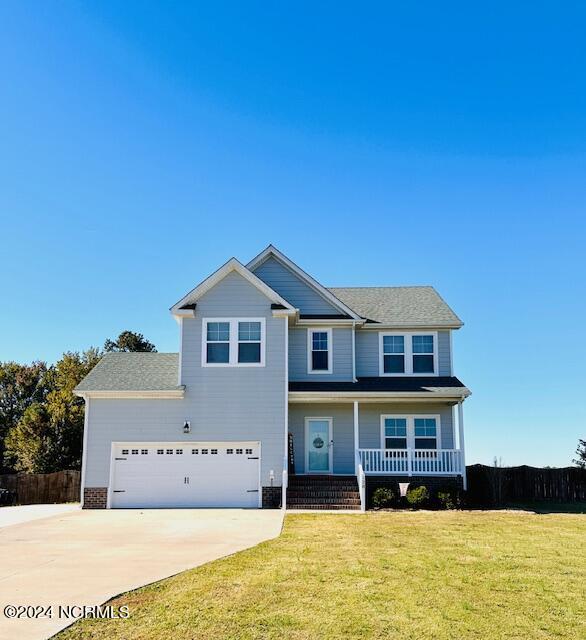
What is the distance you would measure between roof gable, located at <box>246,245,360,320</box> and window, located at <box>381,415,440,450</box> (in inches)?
162

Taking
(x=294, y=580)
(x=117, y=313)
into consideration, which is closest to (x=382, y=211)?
(x=294, y=580)

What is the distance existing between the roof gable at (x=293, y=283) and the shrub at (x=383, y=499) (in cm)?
663

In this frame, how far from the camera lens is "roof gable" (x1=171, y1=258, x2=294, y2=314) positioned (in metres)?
21.2

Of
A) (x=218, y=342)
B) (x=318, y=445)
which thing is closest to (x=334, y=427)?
(x=318, y=445)

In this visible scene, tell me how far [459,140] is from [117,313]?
1009 inches

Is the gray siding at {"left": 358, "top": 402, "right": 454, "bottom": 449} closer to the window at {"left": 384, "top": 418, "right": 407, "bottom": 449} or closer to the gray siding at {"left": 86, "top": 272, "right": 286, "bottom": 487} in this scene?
the window at {"left": 384, "top": 418, "right": 407, "bottom": 449}

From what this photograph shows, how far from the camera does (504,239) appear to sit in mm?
22562

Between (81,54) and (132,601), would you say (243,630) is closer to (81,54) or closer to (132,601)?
(132,601)

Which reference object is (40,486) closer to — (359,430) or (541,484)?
(359,430)

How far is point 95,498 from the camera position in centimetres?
2072

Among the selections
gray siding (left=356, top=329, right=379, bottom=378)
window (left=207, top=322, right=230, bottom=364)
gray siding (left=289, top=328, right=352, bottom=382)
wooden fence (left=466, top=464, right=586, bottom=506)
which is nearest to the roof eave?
window (left=207, top=322, right=230, bottom=364)

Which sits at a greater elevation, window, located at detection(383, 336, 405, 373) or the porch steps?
window, located at detection(383, 336, 405, 373)

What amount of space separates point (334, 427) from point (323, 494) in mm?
3321

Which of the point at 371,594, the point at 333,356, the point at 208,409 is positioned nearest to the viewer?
the point at 371,594
